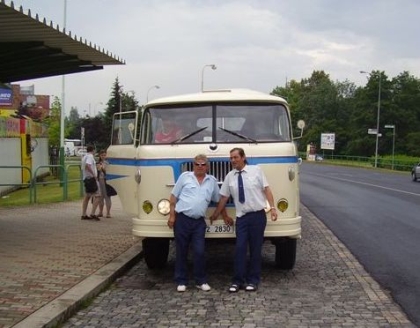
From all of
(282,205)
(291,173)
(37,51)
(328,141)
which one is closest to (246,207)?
(282,205)

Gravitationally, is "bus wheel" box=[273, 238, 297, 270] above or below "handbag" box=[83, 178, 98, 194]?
below

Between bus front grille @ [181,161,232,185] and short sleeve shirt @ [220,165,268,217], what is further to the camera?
bus front grille @ [181,161,232,185]

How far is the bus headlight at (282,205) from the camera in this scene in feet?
26.3

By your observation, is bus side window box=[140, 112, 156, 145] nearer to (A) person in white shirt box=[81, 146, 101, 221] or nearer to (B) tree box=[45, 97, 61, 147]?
(A) person in white shirt box=[81, 146, 101, 221]

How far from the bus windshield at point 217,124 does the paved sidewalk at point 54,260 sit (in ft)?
6.49

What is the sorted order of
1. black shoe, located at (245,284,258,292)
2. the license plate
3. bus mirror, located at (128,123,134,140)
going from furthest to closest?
bus mirror, located at (128,123,134,140) → the license plate → black shoe, located at (245,284,258,292)

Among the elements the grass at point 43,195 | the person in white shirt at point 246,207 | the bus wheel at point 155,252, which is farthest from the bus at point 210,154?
the grass at point 43,195

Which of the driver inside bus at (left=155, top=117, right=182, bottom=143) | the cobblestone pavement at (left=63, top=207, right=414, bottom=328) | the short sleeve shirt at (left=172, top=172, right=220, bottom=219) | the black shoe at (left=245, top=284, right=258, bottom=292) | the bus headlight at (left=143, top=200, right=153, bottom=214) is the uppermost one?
the driver inside bus at (left=155, top=117, right=182, bottom=143)

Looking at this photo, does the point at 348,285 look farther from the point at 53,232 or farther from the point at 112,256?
the point at 53,232

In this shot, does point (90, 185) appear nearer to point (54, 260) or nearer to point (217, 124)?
point (54, 260)

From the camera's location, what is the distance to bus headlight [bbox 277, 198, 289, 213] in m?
8.01

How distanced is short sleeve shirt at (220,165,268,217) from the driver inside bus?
113cm

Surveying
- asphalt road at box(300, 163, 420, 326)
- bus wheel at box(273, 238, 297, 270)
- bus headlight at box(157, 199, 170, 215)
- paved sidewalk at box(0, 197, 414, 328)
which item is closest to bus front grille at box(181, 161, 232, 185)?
bus headlight at box(157, 199, 170, 215)

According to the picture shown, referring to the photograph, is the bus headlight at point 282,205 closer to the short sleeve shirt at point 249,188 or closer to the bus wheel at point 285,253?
the short sleeve shirt at point 249,188
